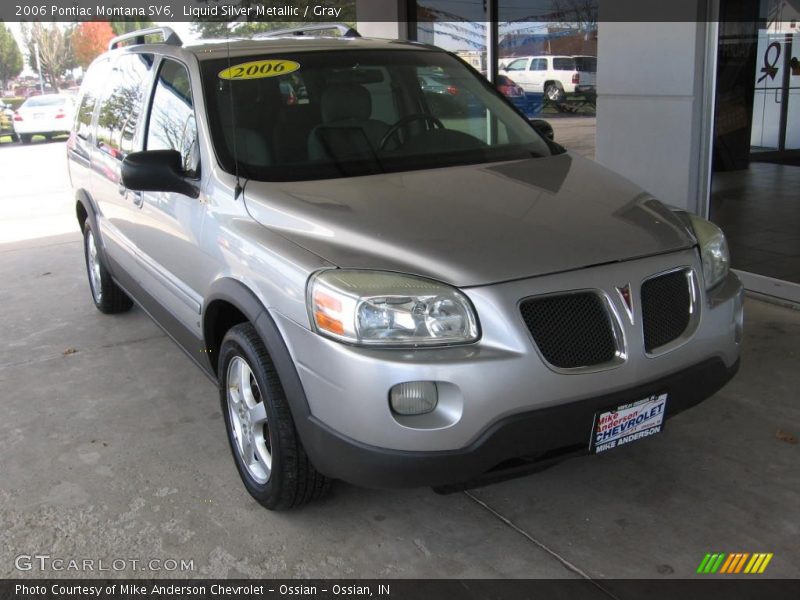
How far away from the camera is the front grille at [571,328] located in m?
2.55

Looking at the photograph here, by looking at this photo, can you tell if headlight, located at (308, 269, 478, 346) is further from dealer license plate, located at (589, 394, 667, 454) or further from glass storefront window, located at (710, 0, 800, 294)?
glass storefront window, located at (710, 0, 800, 294)

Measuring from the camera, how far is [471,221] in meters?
2.87

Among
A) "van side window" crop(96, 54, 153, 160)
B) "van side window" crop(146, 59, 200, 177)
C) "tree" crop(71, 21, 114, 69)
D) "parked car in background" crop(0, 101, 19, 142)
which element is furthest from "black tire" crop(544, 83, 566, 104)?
"tree" crop(71, 21, 114, 69)

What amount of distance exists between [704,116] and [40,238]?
7148mm

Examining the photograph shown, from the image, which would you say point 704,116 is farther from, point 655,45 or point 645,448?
point 645,448

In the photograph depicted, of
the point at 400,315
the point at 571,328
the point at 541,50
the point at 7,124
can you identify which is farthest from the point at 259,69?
the point at 7,124

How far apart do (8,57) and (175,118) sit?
45.3m

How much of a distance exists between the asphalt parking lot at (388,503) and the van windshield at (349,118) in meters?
1.39

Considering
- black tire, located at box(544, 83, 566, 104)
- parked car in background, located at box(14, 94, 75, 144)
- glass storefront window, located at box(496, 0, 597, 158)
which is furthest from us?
parked car in background, located at box(14, 94, 75, 144)

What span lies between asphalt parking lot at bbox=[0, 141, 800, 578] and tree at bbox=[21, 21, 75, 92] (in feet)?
150

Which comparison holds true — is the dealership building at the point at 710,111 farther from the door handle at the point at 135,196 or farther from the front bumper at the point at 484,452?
the door handle at the point at 135,196

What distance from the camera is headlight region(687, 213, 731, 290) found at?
3062mm

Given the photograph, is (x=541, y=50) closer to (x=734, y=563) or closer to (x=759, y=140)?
(x=759, y=140)

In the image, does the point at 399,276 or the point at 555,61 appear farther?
the point at 555,61
